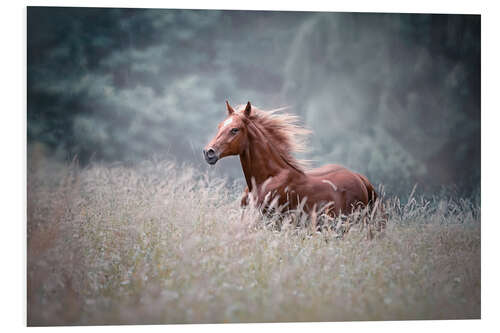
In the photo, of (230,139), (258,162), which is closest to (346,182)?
(258,162)

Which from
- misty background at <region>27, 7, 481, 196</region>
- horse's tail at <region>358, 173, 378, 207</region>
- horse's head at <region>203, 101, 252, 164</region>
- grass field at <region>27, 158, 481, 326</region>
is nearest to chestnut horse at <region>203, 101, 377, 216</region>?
horse's head at <region>203, 101, 252, 164</region>

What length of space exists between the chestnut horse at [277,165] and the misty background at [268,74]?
0.54 metres

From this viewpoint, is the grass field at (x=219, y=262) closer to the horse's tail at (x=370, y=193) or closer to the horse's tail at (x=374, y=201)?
the horse's tail at (x=374, y=201)

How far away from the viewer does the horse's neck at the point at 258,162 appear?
3.92m

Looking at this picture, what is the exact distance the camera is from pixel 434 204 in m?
4.27

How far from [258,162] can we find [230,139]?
37 cm

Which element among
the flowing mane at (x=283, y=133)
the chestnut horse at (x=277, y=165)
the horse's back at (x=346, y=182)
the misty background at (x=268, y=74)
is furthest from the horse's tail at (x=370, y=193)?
the flowing mane at (x=283, y=133)

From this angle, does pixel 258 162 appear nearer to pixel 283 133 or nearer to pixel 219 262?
pixel 283 133

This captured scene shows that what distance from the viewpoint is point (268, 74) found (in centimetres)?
439

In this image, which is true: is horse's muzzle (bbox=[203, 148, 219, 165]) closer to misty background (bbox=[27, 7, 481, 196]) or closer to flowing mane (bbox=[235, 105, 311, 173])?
flowing mane (bbox=[235, 105, 311, 173])

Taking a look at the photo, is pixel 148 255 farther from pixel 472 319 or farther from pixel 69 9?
pixel 472 319

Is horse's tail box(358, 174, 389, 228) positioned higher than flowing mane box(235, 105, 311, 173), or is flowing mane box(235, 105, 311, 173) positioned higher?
flowing mane box(235, 105, 311, 173)

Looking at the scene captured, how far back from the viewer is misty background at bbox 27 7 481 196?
12.8 ft

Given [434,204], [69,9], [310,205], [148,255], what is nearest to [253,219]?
[310,205]
